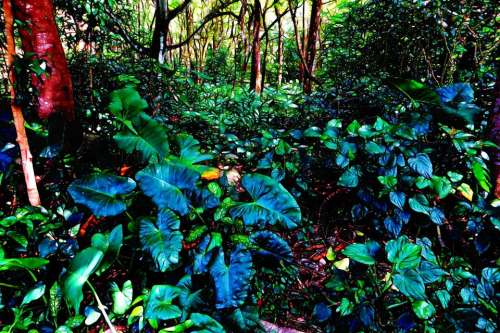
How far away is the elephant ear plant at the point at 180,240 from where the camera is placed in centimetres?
154

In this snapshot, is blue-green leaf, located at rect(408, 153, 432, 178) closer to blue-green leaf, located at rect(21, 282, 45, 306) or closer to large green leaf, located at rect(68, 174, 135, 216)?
large green leaf, located at rect(68, 174, 135, 216)

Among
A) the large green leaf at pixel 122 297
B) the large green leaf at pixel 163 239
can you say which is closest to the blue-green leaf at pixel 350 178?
the large green leaf at pixel 163 239

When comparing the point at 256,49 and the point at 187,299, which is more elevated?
the point at 256,49

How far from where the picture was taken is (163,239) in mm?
1606

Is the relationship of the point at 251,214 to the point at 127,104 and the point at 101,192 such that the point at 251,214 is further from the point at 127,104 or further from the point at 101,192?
the point at 127,104

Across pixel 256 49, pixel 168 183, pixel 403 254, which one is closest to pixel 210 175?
pixel 168 183

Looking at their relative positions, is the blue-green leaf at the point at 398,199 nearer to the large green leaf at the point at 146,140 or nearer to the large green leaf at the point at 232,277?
the large green leaf at the point at 232,277

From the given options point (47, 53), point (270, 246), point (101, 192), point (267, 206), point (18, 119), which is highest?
point (47, 53)

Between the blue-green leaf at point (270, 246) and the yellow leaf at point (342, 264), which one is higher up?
the blue-green leaf at point (270, 246)

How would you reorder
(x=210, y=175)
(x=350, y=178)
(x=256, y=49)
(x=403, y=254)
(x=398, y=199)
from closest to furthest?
(x=403, y=254) < (x=398, y=199) < (x=350, y=178) < (x=210, y=175) < (x=256, y=49)

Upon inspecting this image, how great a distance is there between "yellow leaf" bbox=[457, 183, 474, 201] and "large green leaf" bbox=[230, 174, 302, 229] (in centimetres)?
110

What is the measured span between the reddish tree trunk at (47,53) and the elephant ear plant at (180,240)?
71 centimetres

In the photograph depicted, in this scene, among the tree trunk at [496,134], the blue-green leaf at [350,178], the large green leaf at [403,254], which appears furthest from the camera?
the blue-green leaf at [350,178]

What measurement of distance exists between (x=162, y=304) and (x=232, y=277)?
38 centimetres
